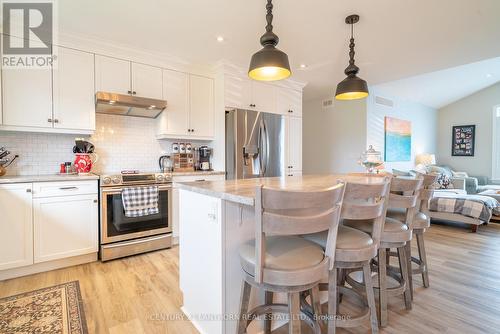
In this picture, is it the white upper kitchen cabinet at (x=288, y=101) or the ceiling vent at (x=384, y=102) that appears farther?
the ceiling vent at (x=384, y=102)

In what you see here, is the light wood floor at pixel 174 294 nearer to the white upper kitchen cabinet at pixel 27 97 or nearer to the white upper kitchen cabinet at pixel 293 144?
the white upper kitchen cabinet at pixel 27 97

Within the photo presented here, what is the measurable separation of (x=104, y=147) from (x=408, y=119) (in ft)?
22.2

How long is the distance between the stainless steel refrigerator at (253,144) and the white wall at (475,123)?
6.40 metres

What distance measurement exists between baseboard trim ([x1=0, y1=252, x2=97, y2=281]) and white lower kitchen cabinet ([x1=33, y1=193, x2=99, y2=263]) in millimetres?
95

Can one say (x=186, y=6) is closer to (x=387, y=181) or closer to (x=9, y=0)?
(x=9, y=0)

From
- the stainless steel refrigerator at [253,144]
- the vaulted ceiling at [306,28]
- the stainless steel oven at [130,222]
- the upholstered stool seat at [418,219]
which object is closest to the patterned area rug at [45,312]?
the stainless steel oven at [130,222]

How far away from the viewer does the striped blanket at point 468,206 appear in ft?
12.2

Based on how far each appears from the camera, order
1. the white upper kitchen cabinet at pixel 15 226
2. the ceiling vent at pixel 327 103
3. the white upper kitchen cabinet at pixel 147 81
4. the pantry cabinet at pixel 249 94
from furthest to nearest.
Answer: the ceiling vent at pixel 327 103, the pantry cabinet at pixel 249 94, the white upper kitchen cabinet at pixel 147 81, the white upper kitchen cabinet at pixel 15 226

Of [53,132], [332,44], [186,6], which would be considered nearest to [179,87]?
[186,6]

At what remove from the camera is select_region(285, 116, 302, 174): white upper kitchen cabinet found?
14.1ft

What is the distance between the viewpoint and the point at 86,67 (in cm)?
281

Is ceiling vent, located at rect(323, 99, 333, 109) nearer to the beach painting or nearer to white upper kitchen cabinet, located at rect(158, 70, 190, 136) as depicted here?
the beach painting

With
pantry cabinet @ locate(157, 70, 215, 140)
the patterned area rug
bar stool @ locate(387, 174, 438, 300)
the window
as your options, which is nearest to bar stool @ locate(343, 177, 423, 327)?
bar stool @ locate(387, 174, 438, 300)

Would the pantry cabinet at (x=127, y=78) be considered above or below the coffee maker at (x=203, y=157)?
above
